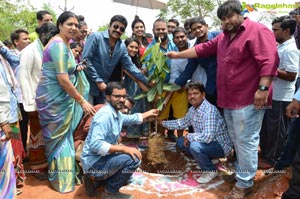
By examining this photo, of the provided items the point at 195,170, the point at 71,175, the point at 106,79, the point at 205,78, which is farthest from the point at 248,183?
the point at 106,79

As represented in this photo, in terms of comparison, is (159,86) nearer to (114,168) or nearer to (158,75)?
(158,75)

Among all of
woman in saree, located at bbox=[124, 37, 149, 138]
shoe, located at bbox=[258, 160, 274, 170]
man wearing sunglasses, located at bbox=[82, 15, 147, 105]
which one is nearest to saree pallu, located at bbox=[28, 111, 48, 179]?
man wearing sunglasses, located at bbox=[82, 15, 147, 105]

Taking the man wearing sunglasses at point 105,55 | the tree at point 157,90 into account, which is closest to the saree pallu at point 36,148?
the man wearing sunglasses at point 105,55

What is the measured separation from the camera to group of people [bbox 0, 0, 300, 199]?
287 centimetres

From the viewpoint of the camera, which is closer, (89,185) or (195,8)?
(89,185)

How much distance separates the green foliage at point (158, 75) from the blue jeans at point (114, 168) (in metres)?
1.25

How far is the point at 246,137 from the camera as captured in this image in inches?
118

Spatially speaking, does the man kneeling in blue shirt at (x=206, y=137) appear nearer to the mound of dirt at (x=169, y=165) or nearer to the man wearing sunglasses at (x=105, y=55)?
the mound of dirt at (x=169, y=165)

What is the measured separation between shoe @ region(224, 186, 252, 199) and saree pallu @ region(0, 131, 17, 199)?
228 centimetres

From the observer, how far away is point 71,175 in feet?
11.4

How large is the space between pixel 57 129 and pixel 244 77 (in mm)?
2251

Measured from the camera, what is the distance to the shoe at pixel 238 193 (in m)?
3.12

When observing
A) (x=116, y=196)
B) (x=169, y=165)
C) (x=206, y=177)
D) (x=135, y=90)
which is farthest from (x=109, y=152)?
(x=135, y=90)

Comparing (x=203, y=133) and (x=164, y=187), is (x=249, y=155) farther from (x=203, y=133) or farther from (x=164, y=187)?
(x=164, y=187)
